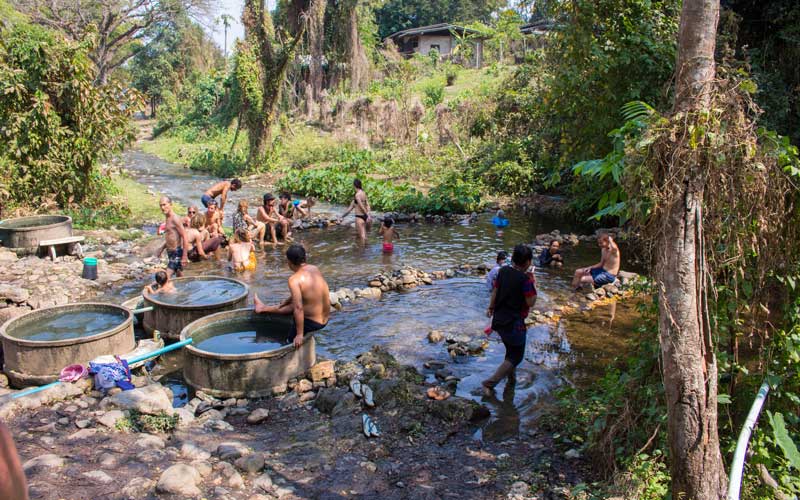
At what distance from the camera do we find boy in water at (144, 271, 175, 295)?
30.3 feet

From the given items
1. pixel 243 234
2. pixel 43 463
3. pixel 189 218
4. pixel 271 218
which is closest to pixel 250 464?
pixel 43 463

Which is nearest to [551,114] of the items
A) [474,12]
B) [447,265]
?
[447,265]

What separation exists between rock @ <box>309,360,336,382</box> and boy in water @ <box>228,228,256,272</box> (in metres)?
5.33

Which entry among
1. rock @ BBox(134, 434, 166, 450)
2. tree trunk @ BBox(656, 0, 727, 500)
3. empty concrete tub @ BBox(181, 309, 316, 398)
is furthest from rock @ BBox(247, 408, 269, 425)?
tree trunk @ BBox(656, 0, 727, 500)

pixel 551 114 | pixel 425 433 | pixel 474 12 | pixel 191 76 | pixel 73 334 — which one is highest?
pixel 474 12

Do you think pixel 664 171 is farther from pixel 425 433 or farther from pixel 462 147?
pixel 462 147

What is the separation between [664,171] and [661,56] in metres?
8.18

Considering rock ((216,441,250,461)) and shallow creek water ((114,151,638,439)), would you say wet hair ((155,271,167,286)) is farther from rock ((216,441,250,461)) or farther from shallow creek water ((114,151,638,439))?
rock ((216,441,250,461))

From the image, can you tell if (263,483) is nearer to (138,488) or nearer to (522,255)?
(138,488)

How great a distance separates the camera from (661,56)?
35.5 ft

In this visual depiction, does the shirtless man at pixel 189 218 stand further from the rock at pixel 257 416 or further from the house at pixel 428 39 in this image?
A: the house at pixel 428 39

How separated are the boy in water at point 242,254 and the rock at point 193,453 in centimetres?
691

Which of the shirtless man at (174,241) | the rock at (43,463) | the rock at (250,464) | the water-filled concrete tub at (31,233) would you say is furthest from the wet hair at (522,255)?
the water-filled concrete tub at (31,233)

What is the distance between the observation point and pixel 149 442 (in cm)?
564
